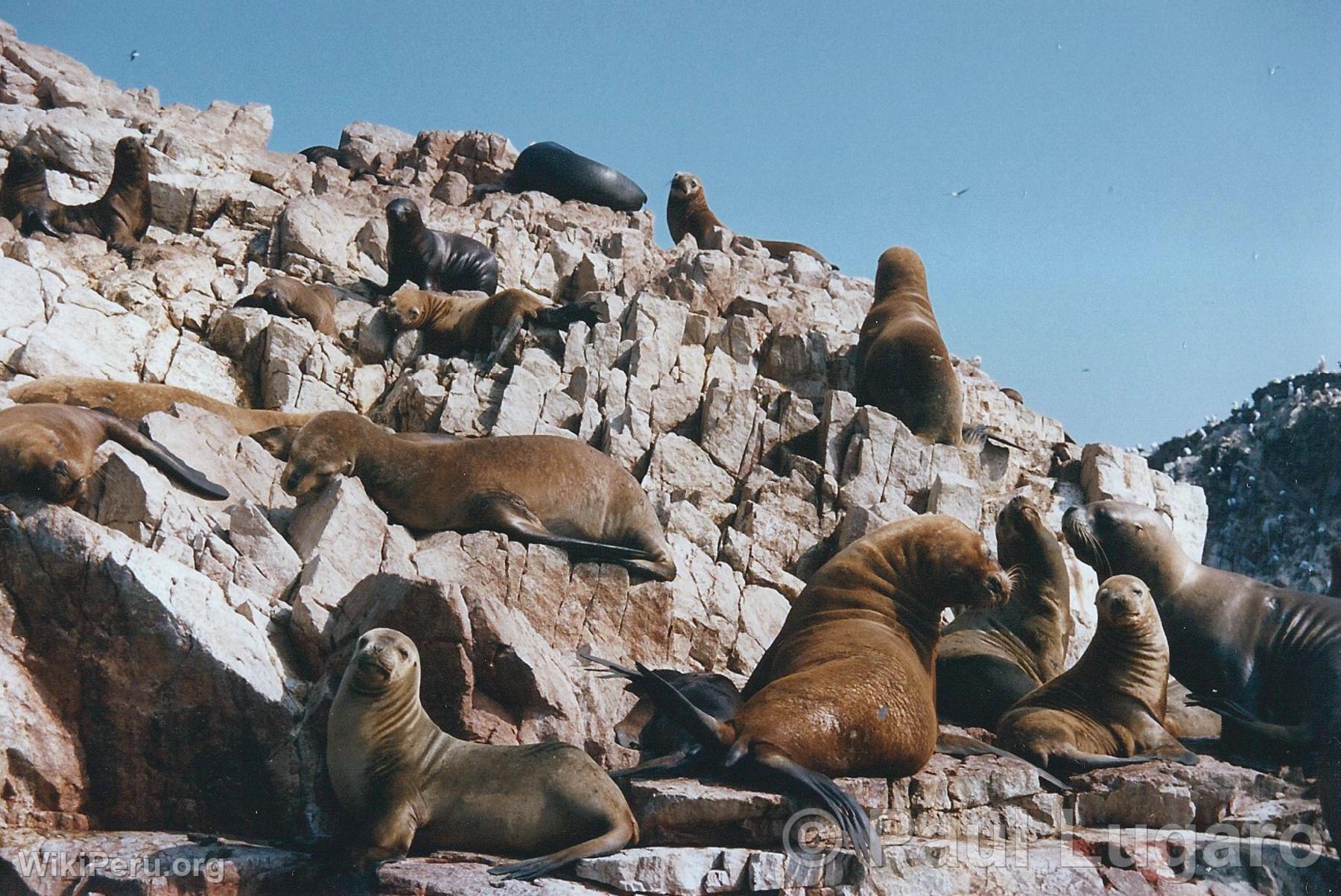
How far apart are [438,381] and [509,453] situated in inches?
123

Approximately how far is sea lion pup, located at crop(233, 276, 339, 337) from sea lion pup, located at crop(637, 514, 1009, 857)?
7989 millimetres

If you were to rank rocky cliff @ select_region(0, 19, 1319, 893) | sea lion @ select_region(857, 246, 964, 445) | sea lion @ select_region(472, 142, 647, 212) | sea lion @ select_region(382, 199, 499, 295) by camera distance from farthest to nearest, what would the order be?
sea lion @ select_region(472, 142, 647, 212)
sea lion @ select_region(382, 199, 499, 295)
sea lion @ select_region(857, 246, 964, 445)
rocky cliff @ select_region(0, 19, 1319, 893)

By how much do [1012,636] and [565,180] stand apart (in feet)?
45.9

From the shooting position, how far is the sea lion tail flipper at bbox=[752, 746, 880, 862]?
560 centimetres

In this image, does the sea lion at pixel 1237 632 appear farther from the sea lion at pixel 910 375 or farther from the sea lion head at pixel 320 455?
the sea lion head at pixel 320 455

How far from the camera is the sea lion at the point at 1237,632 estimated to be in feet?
27.3

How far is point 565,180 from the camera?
21203 millimetres

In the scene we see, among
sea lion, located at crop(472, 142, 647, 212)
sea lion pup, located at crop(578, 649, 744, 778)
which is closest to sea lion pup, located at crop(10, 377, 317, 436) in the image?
sea lion pup, located at crop(578, 649, 744, 778)

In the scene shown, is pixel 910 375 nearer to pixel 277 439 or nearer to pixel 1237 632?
pixel 1237 632

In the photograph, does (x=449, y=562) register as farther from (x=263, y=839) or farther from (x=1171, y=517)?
(x=1171, y=517)

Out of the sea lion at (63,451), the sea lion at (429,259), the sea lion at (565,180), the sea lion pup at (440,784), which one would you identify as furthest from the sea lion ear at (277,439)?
the sea lion at (565,180)

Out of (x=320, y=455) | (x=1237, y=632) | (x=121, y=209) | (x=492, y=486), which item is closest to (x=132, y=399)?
(x=320, y=455)

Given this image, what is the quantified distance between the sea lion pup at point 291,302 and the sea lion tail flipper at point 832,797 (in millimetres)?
9212

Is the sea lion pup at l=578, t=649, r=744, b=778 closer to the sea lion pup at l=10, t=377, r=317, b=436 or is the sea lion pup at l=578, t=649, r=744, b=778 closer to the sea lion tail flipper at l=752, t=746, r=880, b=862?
the sea lion tail flipper at l=752, t=746, r=880, b=862
